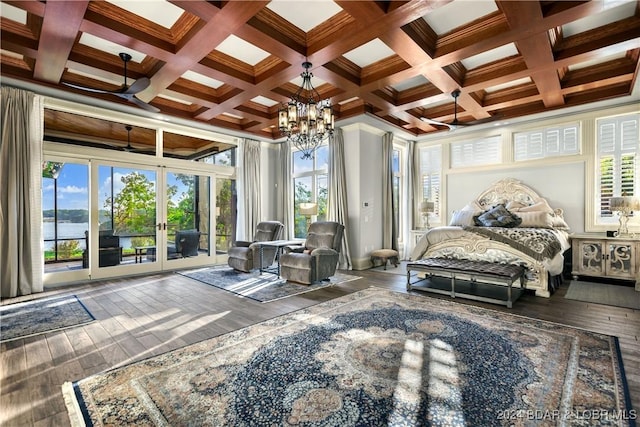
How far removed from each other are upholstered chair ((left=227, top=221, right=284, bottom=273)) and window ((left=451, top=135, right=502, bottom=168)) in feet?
15.1

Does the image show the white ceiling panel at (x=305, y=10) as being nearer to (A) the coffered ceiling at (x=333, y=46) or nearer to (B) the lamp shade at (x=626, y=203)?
(A) the coffered ceiling at (x=333, y=46)

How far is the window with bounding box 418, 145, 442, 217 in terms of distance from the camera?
766cm

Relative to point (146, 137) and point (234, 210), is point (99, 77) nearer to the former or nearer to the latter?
point (146, 137)

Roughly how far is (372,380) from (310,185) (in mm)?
5855

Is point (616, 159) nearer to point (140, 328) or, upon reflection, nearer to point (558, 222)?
point (558, 222)

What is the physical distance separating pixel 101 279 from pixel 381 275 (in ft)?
16.7

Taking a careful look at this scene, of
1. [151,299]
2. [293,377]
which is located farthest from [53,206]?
[293,377]

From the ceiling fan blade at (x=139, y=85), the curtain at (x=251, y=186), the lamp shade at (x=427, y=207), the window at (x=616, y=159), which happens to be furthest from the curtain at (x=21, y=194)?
the window at (x=616, y=159)

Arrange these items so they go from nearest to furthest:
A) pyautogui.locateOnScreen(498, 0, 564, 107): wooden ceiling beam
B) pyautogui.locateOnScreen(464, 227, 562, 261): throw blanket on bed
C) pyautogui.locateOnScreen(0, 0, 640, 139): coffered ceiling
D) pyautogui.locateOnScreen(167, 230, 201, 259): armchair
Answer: pyautogui.locateOnScreen(498, 0, 564, 107): wooden ceiling beam → pyautogui.locateOnScreen(0, 0, 640, 139): coffered ceiling → pyautogui.locateOnScreen(464, 227, 562, 261): throw blanket on bed → pyautogui.locateOnScreen(167, 230, 201, 259): armchair

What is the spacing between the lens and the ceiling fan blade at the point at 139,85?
3.72 m

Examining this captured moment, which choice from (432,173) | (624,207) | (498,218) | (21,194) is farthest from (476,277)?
(21,194)

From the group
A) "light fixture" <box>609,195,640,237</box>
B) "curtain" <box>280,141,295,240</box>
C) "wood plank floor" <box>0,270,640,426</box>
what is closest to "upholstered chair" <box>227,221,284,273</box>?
"wood plank floor" <box>0,270,640,426</box>

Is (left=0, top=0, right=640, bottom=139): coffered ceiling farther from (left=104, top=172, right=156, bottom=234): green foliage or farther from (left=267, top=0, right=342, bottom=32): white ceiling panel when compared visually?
(left=104, top=172, right=156, bottom=234): green foliage

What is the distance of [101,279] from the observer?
542 centimetres
